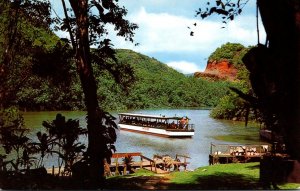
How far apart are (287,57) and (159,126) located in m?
38.9

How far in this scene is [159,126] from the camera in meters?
42.4

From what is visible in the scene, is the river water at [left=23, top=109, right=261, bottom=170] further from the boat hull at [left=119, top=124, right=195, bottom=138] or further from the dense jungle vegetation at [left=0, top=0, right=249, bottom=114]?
the dense jungle vegetation at [left=0, top=0, right=249, bottom=114]

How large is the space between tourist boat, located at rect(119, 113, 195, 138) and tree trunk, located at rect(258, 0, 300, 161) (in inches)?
1400

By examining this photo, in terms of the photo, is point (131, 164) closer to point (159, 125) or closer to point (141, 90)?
point (159, 125)

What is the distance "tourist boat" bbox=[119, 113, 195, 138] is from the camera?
39969mm

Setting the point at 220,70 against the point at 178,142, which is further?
the point at 220,70

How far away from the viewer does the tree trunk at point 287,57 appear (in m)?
3.69

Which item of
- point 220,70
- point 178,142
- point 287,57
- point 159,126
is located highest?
point 220,70

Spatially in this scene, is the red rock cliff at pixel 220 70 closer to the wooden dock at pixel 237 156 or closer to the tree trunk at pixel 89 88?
the wooden dock at pixel 237 156

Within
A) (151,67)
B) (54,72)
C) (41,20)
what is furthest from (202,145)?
(151,67)

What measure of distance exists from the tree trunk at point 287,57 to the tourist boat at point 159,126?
35548mm

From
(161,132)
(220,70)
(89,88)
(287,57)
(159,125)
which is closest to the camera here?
(287,57)

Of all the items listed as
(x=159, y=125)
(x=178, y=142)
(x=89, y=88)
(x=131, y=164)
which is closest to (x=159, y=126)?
(x=159, y=125)

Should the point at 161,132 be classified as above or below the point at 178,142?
above
